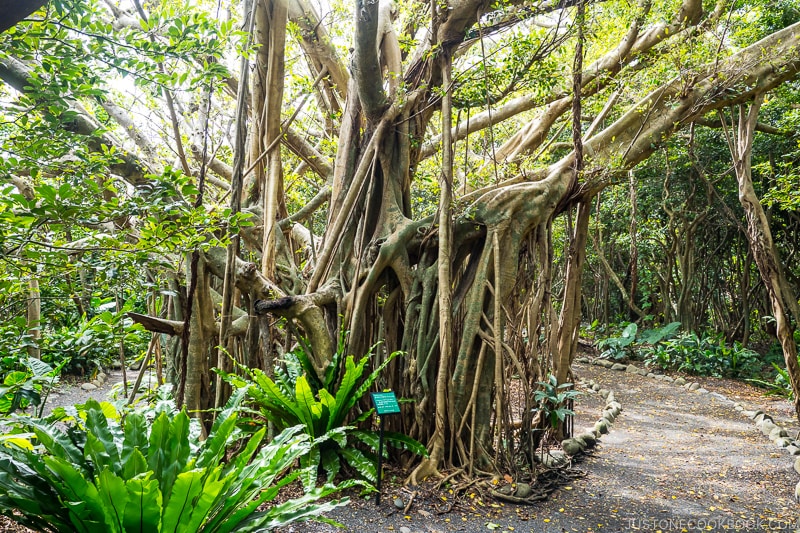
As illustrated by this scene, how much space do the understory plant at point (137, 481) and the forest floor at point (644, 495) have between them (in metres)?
0.66

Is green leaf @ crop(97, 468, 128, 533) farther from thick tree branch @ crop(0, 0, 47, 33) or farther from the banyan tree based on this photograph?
the banyan tree

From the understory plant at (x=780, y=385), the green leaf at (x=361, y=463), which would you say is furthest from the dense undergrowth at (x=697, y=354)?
the green leaf at (x=361, y=463)

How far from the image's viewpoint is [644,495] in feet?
12.3

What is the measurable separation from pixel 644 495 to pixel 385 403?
2.02 metres

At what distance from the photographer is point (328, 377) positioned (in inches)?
153

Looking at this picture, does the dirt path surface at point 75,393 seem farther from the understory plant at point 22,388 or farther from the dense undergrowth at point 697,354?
the dense undergrowth at point 697,354

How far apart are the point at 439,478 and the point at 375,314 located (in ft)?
4.50

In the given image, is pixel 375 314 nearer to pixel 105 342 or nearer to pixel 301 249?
pixel 105 342

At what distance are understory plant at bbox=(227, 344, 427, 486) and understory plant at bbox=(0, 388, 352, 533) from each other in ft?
2.67

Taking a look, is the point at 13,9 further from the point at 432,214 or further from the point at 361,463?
the point at 432,214

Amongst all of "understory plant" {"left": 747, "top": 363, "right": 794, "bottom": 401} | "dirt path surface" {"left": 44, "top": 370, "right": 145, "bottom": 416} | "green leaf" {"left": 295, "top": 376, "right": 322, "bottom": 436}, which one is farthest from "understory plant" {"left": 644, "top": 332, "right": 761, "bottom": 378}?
"dirt path surface" {"left": 44, "top": 370, "right": 145, "bottom": 416}

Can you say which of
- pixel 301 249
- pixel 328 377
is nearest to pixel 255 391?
pixel 328 377

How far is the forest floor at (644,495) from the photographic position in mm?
3133

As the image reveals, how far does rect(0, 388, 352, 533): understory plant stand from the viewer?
1.98 metres
